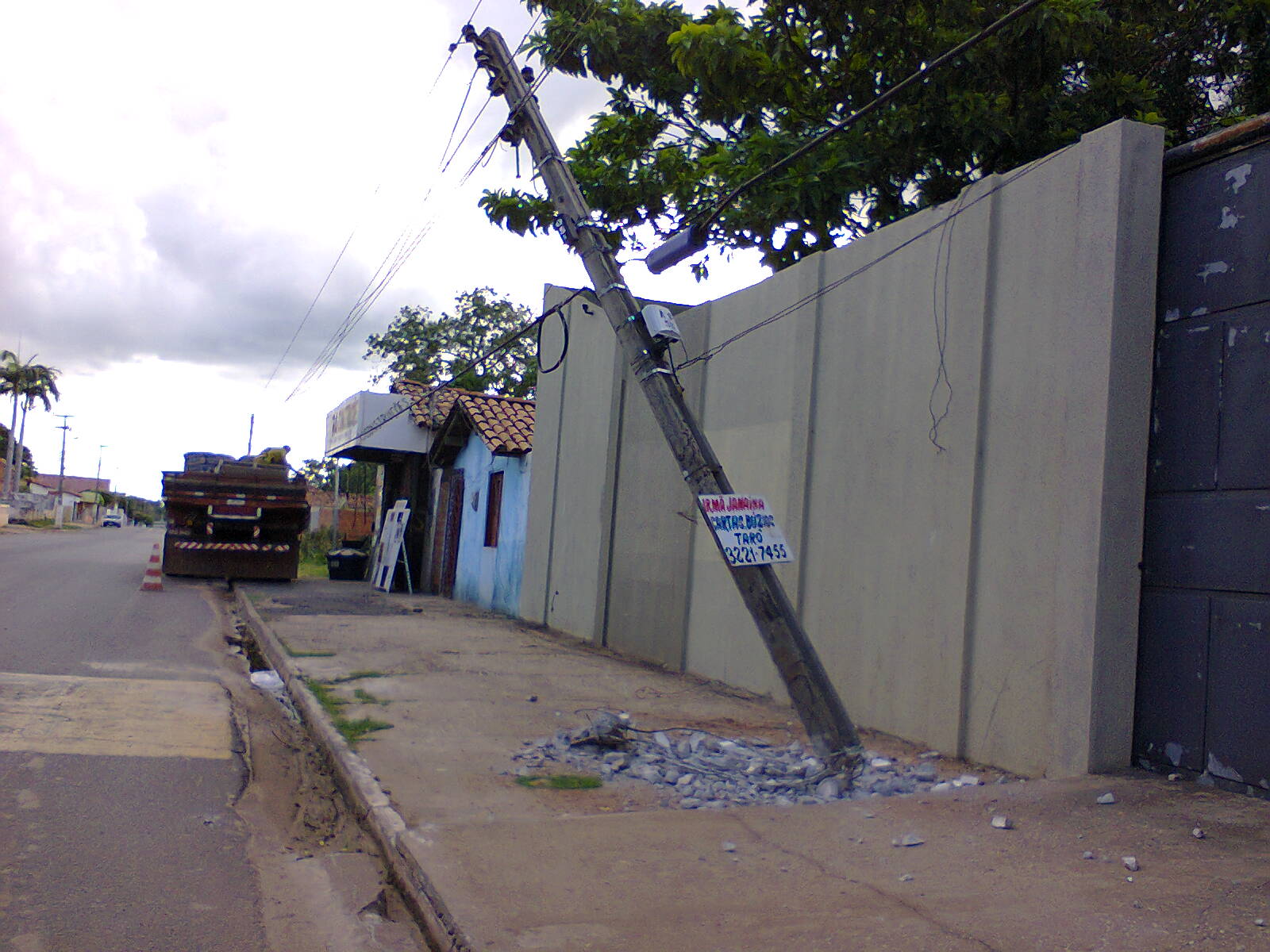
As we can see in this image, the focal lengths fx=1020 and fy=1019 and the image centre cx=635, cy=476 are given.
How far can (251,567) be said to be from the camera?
20891mm

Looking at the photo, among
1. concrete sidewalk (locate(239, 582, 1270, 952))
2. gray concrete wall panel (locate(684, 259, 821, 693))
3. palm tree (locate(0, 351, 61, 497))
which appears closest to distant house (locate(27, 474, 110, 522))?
palm tree (locate(0, 351, 61, 497))

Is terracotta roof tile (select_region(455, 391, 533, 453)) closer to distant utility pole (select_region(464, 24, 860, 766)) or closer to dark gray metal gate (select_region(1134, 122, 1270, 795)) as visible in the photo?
distant utility pole (select_region(464, 24, 860, 766))

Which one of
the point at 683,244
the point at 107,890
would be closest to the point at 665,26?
the point at 683,244

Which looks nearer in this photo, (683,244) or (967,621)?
(967,621)

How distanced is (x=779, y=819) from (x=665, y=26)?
A: 962 cm

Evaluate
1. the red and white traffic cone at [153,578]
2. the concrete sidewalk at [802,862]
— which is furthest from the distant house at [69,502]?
the concrete sidewalk at [802,862]

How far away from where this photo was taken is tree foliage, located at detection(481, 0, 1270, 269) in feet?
32.1

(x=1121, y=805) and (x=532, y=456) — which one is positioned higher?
(x=532, y=456)

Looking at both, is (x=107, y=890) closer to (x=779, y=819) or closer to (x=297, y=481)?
(x=779, y=819)

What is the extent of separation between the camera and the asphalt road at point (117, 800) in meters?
3.87

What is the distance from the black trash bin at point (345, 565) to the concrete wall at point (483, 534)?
4.57 m

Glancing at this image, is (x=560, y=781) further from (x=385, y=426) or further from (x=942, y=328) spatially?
(x=385, y=426)

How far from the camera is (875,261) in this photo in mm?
7801

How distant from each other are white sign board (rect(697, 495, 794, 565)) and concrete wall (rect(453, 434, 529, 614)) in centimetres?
1024
